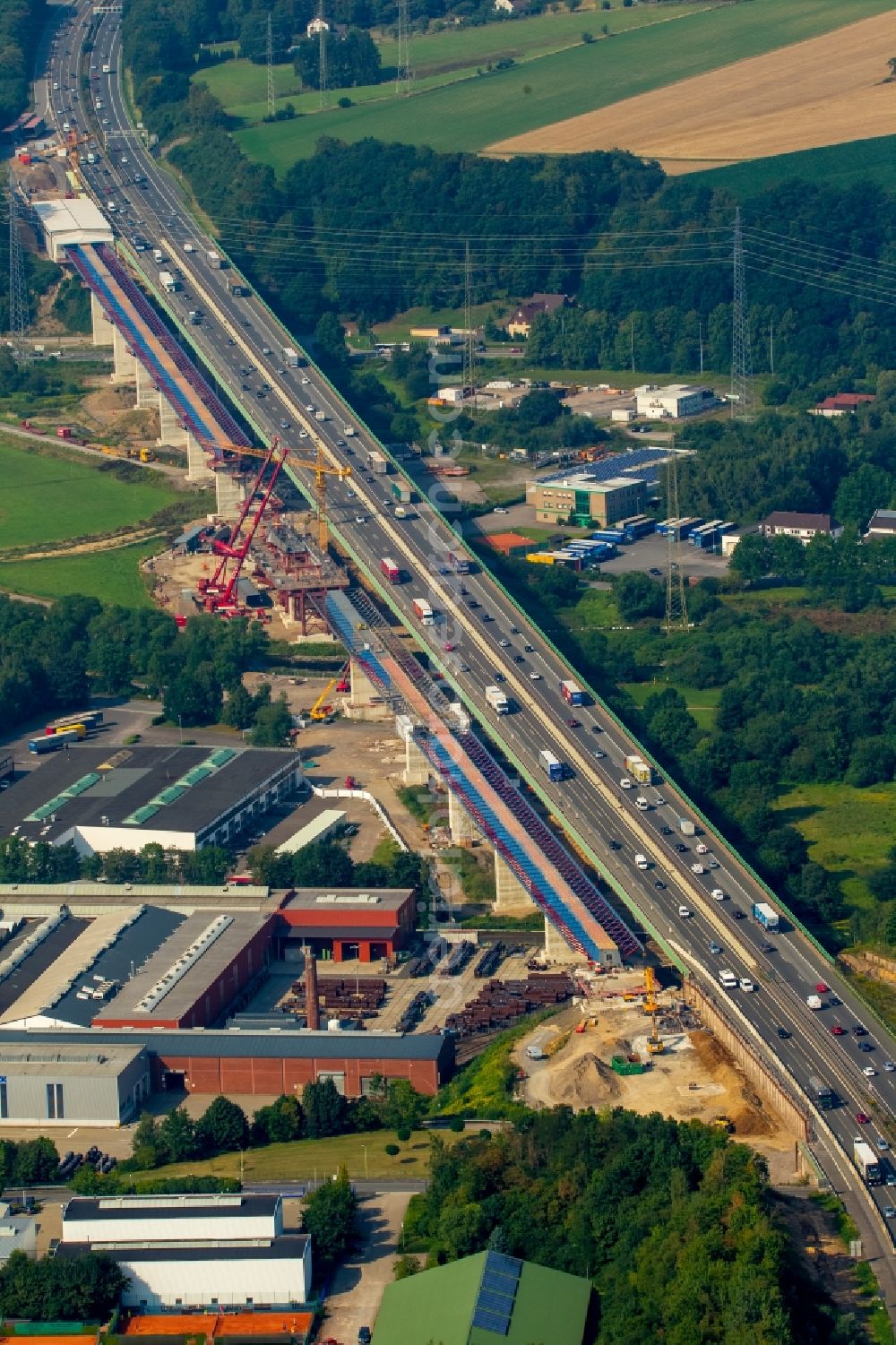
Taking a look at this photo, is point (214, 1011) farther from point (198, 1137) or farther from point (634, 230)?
point (634, 230)

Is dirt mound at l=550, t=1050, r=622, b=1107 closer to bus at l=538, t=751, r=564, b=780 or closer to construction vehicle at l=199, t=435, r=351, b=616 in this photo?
bus at l=538, t=751, r=564, b=780

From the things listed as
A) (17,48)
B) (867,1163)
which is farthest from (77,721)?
(17,48)

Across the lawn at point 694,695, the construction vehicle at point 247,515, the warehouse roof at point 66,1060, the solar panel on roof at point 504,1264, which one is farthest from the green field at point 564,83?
the solar panel on roof at point 504,1264

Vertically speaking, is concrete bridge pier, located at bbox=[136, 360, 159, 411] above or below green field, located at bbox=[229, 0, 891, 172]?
below

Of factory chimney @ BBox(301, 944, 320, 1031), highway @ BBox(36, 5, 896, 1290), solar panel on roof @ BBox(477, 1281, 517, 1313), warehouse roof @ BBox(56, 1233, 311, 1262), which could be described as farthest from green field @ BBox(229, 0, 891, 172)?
solar panel on roof @ BBox(477, 1281, 517, 1313)

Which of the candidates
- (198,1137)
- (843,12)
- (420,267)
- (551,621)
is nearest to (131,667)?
(551,621)

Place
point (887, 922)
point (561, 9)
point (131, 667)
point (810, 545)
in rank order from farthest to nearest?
point (561, 9)
point (810, 545)
point (131, 667)
point (887, 922)

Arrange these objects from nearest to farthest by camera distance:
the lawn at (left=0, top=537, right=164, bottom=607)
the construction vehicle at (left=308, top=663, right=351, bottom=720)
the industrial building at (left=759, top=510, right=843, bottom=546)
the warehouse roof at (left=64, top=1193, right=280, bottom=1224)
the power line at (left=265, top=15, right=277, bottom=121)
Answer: the warehouse roof at (left=64, top=1193, right=280, bottom=1224)
the construction vehicle at (left=308, top=663, right=351, bottom=720)
the lawn at (left=0, top=537, right=164, bottom=607)
the industrial building at (left=759, top=510, right=843, bottom=546)
the power line at (left=265, top=15, right=277, bottom=121)
